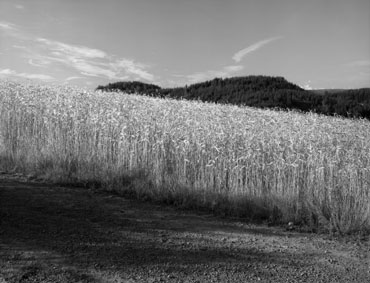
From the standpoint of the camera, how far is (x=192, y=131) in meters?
9.56

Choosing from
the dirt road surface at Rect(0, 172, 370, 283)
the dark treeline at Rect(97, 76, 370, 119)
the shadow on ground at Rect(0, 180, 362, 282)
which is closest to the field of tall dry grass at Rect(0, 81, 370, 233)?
the dirt road surface at Rect(0, 172, 370, 283)

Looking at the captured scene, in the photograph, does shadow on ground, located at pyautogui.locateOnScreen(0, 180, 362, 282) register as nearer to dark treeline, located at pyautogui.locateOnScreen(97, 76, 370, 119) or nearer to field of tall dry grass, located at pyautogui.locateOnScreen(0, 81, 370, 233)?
field of tall dry grass, located at pyautogui.locateOnScreen(0, 81, 370, 233)

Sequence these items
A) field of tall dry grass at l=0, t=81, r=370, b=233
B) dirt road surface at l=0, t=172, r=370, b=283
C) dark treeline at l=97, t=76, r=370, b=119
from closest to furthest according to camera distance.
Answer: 1. dirt road surface at l=0, t=172, r=370, b=283
2. field of tall dry grass at l=0, t=81, r=370, b=233
3. dark treeline at l=97, t=76, r=370, b=119

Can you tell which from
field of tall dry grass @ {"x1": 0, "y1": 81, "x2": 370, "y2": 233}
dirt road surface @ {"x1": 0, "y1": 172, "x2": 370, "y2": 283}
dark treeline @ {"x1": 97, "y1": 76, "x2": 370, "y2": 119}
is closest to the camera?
dirt road surface @ {"x1": 0, "y1": 172, "x2": 370, "y2": 283}

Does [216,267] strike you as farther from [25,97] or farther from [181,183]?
[25,97]

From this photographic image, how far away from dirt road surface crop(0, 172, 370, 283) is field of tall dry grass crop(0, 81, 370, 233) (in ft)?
2.00

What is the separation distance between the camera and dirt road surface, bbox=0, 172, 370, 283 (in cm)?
402

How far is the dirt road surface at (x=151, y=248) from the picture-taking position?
13.2 ft

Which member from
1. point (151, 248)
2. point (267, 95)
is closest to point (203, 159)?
point (151, 248)

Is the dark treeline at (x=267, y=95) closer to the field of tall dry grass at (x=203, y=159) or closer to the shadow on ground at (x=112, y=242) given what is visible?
the field of tall dry grass at (x=203, y=159)

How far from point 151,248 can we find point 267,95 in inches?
1918

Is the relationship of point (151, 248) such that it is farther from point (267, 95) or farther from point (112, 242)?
point (267, 95)

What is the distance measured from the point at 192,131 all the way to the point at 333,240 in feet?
15.9

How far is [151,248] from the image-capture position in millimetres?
4676
